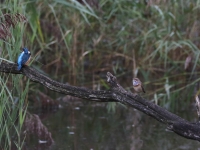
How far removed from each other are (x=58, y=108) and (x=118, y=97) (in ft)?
10.5

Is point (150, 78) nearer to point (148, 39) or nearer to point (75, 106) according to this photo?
point (148, 39)

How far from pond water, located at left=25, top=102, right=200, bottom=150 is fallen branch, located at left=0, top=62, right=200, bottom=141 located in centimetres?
148

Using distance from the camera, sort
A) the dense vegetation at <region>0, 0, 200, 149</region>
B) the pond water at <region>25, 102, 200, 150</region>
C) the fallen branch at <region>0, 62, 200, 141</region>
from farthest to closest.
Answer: the dense vegetation at <region>0, 0, 200, 149</region>
the pond water at <region>25, 102, 200, 150</region>
the fallen branch at <region>0, 62, 200, 141</region>

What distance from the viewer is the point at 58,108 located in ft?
22.2

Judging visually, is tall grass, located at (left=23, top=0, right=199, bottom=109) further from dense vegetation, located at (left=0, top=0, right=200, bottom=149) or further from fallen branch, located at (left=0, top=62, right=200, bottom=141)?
fallen branch, located at (left=0, top=62, right=200, bottom=141)

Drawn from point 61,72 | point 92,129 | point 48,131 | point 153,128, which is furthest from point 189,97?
point 61,72

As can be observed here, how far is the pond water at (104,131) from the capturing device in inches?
209

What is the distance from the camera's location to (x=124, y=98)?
363 centimetres

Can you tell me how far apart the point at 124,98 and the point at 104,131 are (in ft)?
7.47

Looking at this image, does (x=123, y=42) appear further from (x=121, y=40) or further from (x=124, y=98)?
(x=124, y=98)

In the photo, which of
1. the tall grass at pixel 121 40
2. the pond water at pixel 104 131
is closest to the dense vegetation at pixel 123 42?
the tall grass at pixel 121 40

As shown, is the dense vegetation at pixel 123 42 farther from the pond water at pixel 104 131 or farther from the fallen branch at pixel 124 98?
the fallen branch at pixel 124 98

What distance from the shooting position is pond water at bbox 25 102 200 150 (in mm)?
5316

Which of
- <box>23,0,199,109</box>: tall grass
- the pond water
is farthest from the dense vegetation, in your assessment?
the pond water
